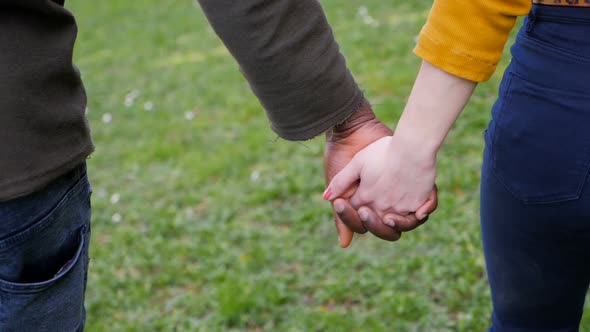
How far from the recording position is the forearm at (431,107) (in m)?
1.48

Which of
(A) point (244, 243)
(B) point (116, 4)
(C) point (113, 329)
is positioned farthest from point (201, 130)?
(B) point (116, 4)

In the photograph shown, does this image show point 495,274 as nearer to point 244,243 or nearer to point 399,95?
point 244,243

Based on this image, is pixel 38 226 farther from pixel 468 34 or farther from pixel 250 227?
pixel 250 227

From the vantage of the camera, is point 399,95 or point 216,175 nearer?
point 216,175

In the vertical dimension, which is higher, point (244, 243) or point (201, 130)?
point (244, 243)

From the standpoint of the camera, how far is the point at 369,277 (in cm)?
335

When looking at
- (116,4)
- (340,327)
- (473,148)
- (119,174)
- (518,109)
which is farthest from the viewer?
(116,4)

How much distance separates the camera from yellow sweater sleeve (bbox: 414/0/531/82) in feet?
4.45

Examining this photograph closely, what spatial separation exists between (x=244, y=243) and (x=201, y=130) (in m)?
1.85

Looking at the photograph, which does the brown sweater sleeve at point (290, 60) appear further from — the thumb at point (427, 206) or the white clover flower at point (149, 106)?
the white clover flower at point (149, 106)

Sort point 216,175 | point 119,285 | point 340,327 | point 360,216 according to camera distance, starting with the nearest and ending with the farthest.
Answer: point 360,216, point 340,327, point 119,285, point 216,175

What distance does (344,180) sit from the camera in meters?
1.82

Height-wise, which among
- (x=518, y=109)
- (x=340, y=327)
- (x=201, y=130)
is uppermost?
(x=518, y=109)

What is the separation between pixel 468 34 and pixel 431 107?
178 millimetres
